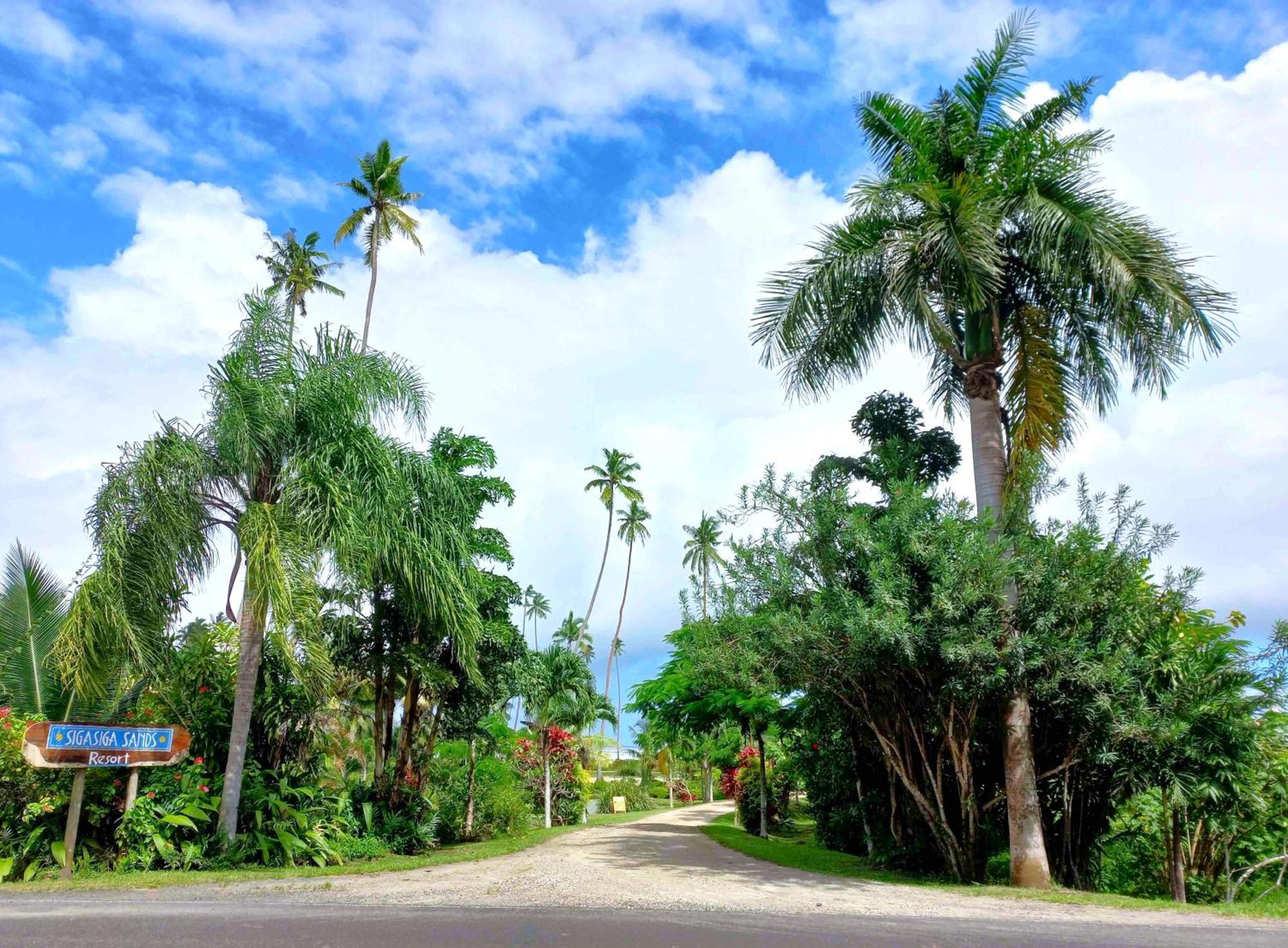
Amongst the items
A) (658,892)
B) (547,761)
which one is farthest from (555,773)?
(658,892)

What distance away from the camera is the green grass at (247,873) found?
11.9 meters

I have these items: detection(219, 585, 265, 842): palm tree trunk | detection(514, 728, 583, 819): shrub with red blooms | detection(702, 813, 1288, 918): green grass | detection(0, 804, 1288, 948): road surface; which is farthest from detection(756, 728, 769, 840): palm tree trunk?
detection(219, 585, 265, 842): palm tree trunk

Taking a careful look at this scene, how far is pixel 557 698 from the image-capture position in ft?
93.1

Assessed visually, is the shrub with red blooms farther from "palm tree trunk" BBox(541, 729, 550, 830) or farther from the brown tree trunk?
the brown tree trunk

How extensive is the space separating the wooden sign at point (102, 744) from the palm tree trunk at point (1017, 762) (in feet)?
41.3

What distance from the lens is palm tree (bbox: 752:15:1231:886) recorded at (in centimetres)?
1350

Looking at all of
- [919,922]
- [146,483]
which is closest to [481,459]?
[146,483]

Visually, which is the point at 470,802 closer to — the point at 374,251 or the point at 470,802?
the point at 470,802

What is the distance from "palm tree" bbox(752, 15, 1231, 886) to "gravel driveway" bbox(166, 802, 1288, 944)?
2.72 m

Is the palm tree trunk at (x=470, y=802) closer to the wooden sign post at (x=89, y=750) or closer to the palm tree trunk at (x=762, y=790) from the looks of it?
the palm tree trunk at (x=762, y=790)

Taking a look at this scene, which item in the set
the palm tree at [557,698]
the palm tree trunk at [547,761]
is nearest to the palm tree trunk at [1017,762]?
the palm tree at [557,698]

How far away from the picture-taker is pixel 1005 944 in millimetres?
8094

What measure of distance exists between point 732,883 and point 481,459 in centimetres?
1052

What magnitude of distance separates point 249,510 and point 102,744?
387 cm
